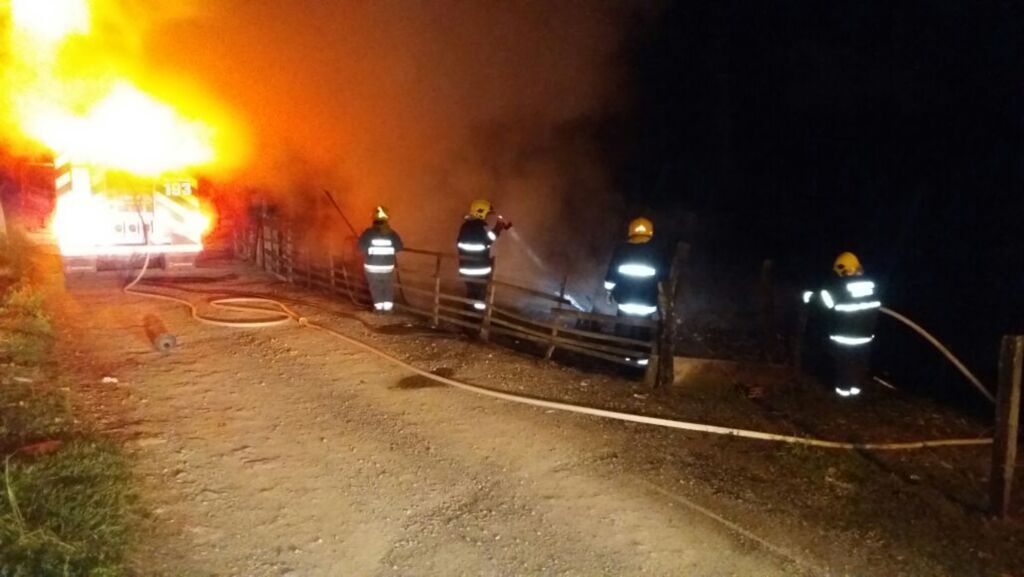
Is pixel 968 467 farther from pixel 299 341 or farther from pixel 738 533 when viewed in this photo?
pixel 299 341

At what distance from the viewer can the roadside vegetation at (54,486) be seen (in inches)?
138

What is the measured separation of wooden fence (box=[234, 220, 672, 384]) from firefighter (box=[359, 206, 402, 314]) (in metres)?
0.35

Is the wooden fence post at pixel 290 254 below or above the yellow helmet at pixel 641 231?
below

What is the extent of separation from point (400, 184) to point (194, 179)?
477cm

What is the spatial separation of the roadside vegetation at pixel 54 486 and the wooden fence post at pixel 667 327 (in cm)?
420

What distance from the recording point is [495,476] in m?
4.89

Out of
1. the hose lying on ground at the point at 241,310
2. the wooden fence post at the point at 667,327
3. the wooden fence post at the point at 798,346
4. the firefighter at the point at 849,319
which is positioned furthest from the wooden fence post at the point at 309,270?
the firefighter at the point at 849,319

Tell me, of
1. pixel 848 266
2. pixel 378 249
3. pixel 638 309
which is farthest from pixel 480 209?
pixel 848 266

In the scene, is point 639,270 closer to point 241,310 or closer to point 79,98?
point 241,310

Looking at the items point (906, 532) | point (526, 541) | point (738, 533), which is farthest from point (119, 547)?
point (906, 532)

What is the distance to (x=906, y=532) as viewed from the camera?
14.8 feet

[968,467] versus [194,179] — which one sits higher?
[194,179]

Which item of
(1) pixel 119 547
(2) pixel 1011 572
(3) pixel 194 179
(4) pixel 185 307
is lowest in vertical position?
(2) pixel 1011 572

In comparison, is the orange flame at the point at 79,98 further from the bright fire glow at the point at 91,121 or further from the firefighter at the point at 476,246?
the firefighter at the point at 476,246
